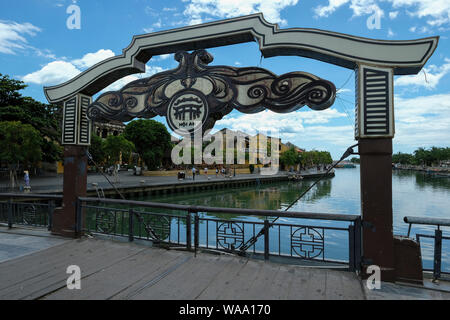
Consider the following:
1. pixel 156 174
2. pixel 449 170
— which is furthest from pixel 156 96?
pixel 449 170

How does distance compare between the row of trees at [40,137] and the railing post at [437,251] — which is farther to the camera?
the row of trees at [40,137]

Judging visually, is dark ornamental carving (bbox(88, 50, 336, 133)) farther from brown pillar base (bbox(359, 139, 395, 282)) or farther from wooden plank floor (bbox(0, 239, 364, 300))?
wooden plank floor (bbox(0, 239, 364, 300))

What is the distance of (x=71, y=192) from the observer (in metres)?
6.23

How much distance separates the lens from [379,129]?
4023mm

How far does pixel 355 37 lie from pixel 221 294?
4380 mm

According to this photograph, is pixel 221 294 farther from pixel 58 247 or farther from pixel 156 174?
pixel 156 174

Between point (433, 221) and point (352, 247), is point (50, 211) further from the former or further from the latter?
point (433, 221)

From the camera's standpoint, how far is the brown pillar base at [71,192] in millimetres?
6172

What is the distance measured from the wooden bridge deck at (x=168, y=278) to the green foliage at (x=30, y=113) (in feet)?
85.5

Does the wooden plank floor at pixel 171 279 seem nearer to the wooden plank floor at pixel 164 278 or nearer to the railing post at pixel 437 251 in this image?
the wooden plank floor at pixel 164 278

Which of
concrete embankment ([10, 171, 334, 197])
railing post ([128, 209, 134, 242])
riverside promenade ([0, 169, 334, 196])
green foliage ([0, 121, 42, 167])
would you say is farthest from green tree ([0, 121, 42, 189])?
railing post ([128, 209, 134, 242])

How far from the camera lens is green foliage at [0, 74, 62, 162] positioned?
2598cm

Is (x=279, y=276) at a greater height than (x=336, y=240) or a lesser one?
greater

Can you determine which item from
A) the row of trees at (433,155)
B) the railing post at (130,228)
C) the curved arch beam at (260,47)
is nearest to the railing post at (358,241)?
the curved arch beam at (260,47)
